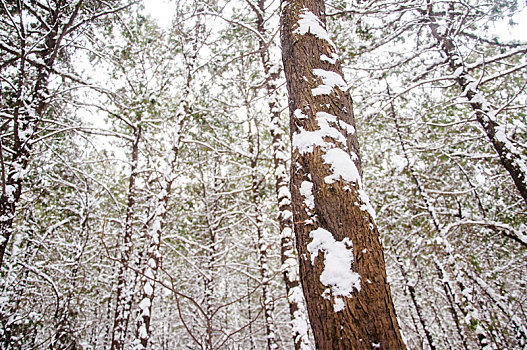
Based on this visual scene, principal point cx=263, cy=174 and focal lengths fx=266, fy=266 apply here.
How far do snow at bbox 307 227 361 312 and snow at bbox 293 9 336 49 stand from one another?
5.37ft

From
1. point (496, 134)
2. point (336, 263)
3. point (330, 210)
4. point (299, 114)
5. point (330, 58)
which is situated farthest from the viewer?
point (496, 134)

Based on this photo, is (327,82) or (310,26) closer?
(327,82)

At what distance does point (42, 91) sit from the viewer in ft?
16.7

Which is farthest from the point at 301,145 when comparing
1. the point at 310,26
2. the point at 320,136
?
the point at 310,26

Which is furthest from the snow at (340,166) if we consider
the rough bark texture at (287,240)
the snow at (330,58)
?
the rough bark texture at (287,240)

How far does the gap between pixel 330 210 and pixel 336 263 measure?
1.02 feet

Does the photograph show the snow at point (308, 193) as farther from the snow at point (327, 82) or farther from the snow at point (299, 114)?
the snow at point (327, 82)

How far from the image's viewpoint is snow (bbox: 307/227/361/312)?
137cm

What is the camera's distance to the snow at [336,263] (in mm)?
1373

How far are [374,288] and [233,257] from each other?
13925 mm

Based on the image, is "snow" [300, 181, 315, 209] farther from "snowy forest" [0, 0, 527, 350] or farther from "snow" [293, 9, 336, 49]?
"snow" [293, 9, 336, 49]

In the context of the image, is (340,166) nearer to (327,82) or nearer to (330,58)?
(327,82)

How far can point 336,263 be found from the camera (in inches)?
57.3

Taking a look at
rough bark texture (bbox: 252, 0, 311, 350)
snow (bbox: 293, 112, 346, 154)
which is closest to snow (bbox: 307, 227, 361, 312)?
snow (bbox: 293, 112, 346, 154)
